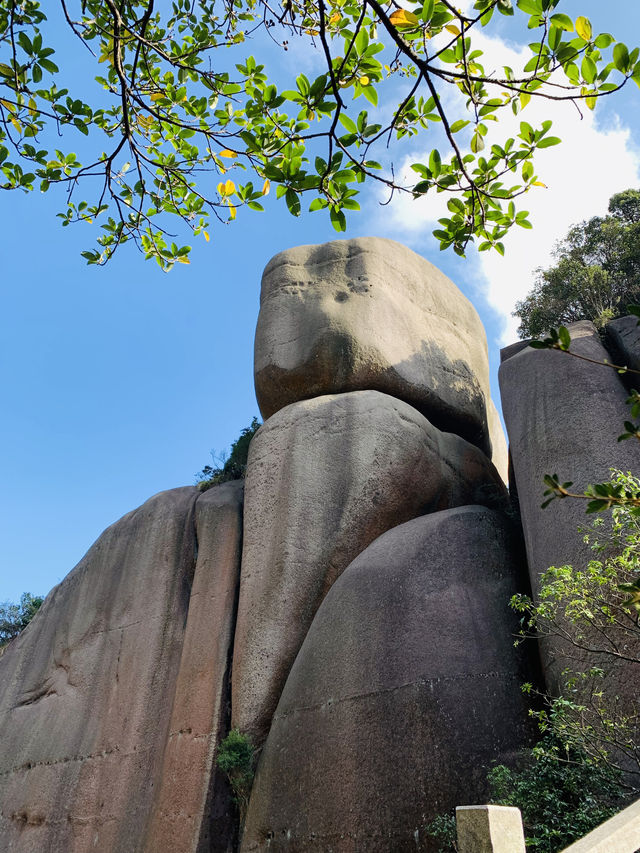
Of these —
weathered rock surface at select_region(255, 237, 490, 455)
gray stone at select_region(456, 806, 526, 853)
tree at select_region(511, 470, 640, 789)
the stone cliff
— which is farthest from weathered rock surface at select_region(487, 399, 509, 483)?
gray stone at select_region(456, 806, 526, 853)

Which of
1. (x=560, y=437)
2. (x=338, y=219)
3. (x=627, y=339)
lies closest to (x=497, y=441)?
(x=627, y=339)

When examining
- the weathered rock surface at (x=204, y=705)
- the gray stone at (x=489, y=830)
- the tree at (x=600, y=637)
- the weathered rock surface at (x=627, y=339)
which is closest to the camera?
the gray stone at (x=489, y=830)

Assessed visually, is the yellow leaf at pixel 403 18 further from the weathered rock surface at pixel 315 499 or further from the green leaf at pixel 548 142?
the weathered rock surface at pixel 315 499

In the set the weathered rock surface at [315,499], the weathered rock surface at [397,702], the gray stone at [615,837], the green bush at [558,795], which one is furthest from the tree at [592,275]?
the gray stone at [615,837]

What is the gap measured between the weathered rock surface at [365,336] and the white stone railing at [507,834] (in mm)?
7069

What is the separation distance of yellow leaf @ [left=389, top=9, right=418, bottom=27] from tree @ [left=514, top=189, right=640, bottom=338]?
761cm

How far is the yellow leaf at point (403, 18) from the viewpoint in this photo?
11.6ft

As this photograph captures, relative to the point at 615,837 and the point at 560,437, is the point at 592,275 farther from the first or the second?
the point at 615,837

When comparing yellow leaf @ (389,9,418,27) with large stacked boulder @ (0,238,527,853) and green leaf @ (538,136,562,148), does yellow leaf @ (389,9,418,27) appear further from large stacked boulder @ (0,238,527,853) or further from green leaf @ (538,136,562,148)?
large stacked boulder @ (0,238,527,853)

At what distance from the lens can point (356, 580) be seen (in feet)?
23.6

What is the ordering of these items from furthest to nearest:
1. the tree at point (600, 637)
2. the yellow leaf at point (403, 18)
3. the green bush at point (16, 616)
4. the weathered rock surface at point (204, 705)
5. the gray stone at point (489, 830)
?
the green bush at point (16, 616), the weathered rock surface at point (204, 705), the tree at point (600, 637), the yellow leaf at point (403, 18), the gray stone at point (489, 830)

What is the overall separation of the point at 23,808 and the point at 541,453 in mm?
7701

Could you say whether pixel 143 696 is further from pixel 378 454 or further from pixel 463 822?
pixel 463 822

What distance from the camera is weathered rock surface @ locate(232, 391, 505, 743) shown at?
306 inches
